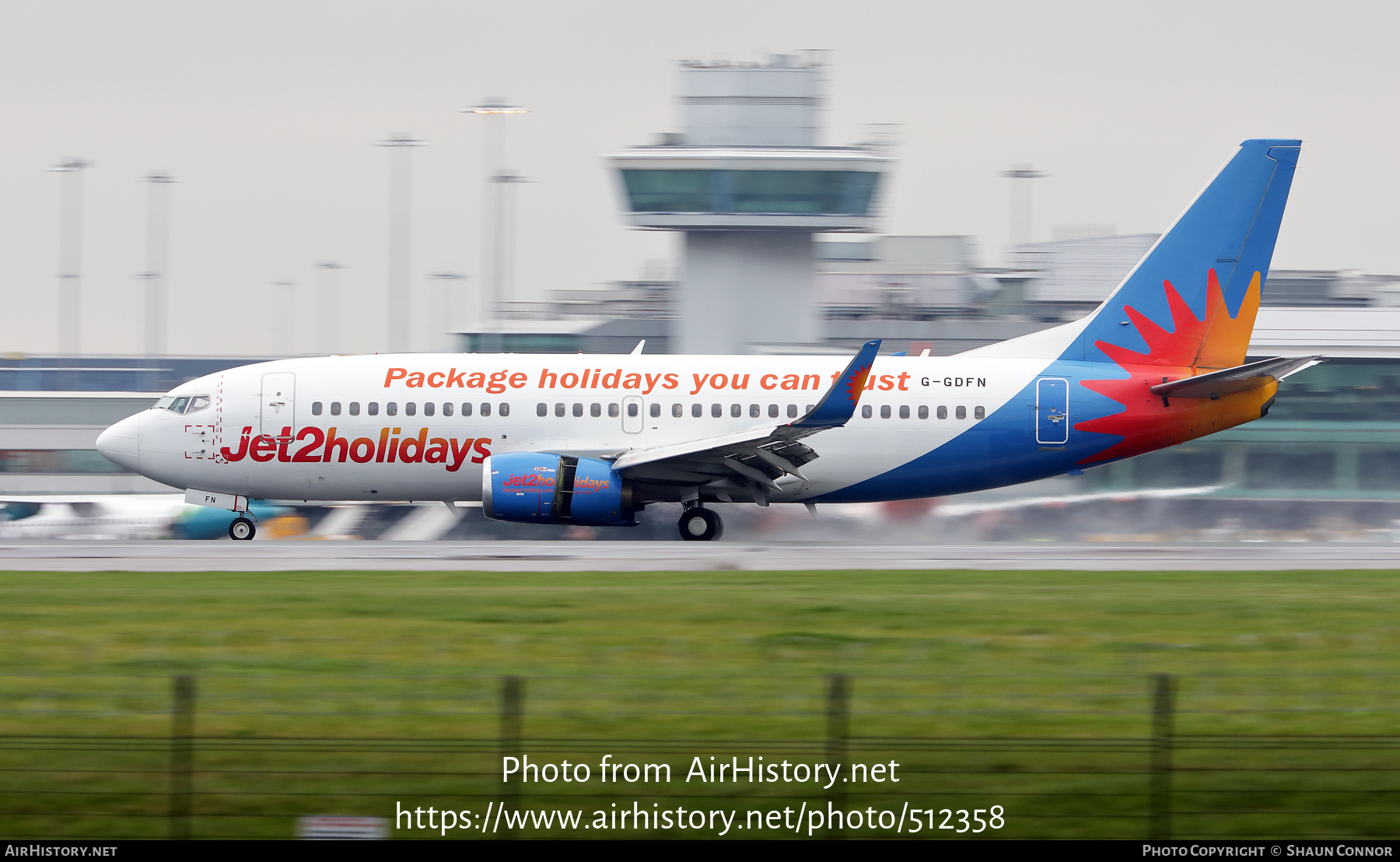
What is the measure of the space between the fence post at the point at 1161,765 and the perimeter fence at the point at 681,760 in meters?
0.02

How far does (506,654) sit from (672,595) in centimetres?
437

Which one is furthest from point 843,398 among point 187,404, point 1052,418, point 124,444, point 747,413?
point 124,444

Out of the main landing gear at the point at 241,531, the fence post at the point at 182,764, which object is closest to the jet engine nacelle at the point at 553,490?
the main landing gear at the point at 241,531

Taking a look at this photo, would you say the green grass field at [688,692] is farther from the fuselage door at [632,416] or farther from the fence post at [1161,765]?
the fuselage door at [632,416]

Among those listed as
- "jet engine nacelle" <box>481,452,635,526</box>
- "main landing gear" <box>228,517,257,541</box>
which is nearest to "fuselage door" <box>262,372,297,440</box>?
"main landing gear" <box>228,517,257,541</box>

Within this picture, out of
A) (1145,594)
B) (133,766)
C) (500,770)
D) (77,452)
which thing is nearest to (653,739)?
(500,770)

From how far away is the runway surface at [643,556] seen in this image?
68.7ft

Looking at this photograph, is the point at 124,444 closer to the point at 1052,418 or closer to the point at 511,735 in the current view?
the point at 1052,418

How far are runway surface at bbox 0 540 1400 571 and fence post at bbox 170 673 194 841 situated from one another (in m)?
12.4

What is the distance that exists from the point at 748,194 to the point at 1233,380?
55.3 feet

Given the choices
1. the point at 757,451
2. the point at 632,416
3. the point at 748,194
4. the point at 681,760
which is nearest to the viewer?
the point at 681,760

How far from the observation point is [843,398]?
24.5 m

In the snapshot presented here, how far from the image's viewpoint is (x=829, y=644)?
44.0ft

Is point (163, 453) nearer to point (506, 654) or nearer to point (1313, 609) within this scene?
point (506, 654)
